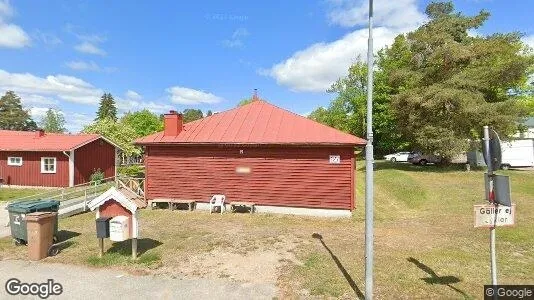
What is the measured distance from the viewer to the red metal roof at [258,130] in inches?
615

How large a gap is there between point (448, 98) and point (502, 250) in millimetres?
17805

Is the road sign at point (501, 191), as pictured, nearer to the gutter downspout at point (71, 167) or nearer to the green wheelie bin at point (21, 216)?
the green wheelie bin at point (21, 216)


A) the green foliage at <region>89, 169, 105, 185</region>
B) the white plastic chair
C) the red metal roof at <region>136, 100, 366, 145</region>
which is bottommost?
the white plastic chair

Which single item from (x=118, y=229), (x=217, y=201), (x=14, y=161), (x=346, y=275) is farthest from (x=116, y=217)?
(x=14, y=161)

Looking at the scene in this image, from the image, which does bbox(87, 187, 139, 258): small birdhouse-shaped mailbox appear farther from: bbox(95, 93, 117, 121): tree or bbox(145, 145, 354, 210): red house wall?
bbox(95, 93, 117, 121): tree

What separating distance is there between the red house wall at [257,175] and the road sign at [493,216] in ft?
31.4

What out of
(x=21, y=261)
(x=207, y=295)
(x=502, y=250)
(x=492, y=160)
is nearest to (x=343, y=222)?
(x=502, y=250)

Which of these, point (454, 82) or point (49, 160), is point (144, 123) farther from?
point (454, 82)

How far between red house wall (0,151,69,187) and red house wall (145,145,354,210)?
1242 cm

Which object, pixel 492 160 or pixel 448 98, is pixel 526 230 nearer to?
pixel 492 160

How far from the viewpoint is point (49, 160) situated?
2652 centimetres

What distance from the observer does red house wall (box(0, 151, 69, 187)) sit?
1032 inches

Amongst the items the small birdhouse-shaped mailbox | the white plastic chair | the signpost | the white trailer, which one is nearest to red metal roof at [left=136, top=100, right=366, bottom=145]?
the white plastic chair

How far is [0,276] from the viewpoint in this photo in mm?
8188
